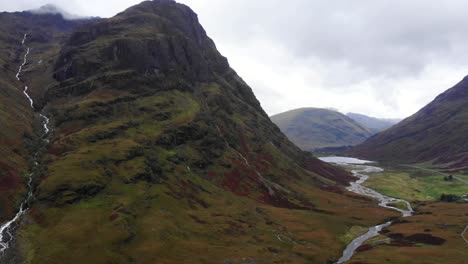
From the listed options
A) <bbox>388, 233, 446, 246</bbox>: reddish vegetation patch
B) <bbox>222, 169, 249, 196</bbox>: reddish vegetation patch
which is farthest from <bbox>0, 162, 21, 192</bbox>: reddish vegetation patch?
<bbox>388, 233, 446, 246</bbox>: reddish vegetation patch

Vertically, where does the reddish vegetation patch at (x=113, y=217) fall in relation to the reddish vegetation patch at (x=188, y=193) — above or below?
below

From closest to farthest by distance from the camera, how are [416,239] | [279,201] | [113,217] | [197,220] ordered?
1. [113,217]
2. [197,220]
3. [416,239]
4. [279,201]

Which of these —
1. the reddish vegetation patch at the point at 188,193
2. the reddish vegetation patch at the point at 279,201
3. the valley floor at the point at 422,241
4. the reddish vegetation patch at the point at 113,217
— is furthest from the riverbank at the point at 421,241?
the reddish vegetation patch at the point at 113,217

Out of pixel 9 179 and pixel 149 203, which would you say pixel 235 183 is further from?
pixel 9 179

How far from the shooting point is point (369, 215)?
17700cm

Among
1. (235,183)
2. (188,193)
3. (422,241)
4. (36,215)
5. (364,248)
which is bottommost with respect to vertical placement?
(364,248)

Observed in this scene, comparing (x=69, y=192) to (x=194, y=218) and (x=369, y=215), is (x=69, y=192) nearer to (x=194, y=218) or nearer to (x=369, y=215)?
(x=194, y=218)

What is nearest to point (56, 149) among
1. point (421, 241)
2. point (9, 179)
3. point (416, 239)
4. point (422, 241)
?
point (9, 179)

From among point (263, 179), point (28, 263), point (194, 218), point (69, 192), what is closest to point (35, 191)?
point (69, 192)

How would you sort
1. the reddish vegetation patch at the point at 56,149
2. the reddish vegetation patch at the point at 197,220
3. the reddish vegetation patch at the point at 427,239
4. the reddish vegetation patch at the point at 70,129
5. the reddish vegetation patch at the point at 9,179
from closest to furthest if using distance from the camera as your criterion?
the reddish vegetation patch at the point at 9,179, the reddish vegetation patch at the point at 197,220, the reddish vegetation patch at the point at 427,239, the reddish vegetation patch at the point at 56,149, the reddish vegetation patch at the point at 70,129

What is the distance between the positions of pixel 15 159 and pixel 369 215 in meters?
140

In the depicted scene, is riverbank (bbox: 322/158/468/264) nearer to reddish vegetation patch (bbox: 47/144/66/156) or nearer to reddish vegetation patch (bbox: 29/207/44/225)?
reddish vegetation patch (bbox: 29/207/44/225)

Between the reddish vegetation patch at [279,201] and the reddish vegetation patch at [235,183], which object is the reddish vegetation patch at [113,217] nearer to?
the reddish vegetation patch at [235,183]

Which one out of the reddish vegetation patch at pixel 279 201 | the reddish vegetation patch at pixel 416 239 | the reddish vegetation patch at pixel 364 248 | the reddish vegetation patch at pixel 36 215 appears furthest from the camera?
the reddish vegetation patch at pixel 279 201
